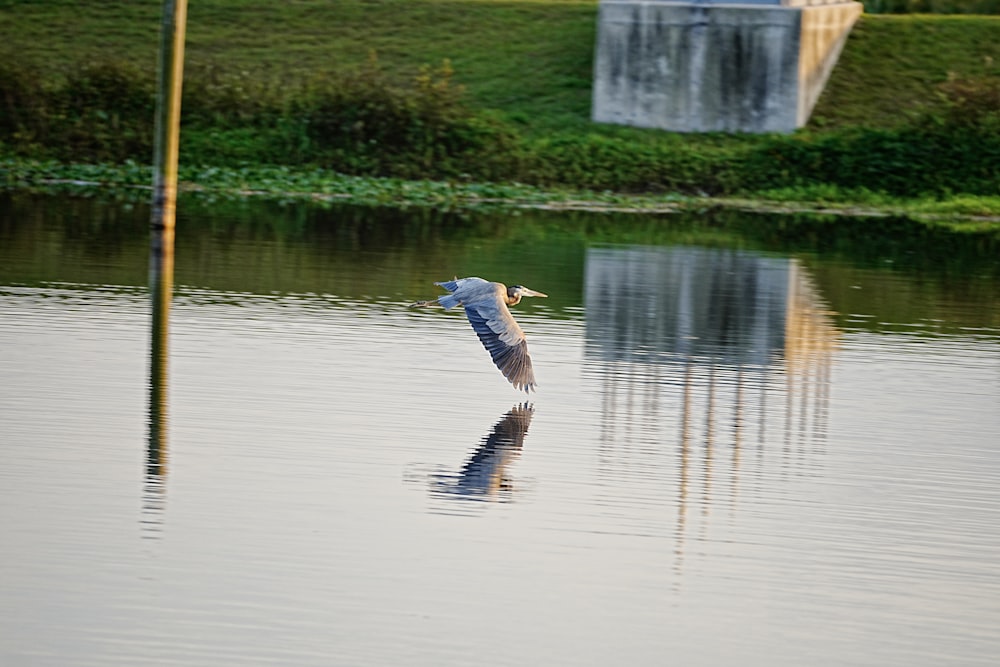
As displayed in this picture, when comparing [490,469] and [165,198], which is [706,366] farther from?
[165,198]

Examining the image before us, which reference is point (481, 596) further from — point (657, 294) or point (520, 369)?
point (657, 294)

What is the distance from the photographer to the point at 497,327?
10.3 m

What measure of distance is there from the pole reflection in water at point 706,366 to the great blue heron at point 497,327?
571 mm

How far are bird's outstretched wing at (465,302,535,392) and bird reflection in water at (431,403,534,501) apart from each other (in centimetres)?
27

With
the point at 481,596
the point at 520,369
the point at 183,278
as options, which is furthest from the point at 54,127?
the point at 481,596

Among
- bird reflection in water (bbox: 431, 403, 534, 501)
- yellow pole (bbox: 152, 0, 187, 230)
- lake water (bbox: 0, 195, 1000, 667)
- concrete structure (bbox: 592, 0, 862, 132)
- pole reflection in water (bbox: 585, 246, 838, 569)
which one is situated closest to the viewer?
lake water (bbox: 0, 195, 1000, 667)

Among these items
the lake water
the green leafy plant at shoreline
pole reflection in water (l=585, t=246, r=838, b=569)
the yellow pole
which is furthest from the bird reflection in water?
the green leafy plant at shoreline

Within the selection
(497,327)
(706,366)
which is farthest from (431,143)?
(497,327)

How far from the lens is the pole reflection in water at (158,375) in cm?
786

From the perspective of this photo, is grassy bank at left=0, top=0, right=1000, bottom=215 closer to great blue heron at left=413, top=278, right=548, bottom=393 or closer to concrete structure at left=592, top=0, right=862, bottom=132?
concrete structure at left=592, top=0, right=862, bottom=132

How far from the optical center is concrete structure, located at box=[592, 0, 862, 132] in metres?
28.4

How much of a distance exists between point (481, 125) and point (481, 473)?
60.6 ft

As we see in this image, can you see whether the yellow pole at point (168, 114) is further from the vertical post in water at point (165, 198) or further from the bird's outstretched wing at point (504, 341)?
the bird's outstretched wing at point (504, 341)

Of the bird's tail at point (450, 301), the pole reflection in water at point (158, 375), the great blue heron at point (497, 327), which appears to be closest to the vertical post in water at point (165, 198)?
the pole reflection in water at point (158, 375)
